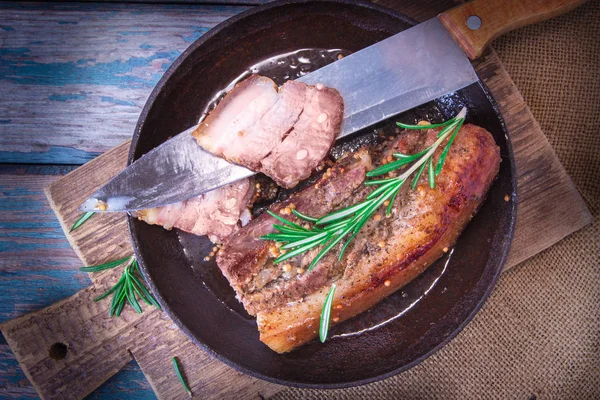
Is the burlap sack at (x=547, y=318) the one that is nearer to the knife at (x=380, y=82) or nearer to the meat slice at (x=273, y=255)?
the knife at (x=380, y=82)

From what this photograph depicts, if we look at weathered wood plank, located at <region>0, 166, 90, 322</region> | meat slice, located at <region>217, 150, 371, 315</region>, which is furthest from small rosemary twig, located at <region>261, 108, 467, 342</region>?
weathered wood plank, located at <region>0, 166, 90, 322</region>

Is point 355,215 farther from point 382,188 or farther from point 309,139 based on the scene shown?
point 309,139

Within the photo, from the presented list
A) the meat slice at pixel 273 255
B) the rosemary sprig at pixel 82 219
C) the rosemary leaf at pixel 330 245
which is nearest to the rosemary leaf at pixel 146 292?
the rosemary sprig at pixel 82 219

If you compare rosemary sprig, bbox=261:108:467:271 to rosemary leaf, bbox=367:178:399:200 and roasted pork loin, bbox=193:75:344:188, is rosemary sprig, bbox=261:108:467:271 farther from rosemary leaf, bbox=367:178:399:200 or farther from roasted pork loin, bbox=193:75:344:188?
roasted pork loin, bbox=193:75:344:188

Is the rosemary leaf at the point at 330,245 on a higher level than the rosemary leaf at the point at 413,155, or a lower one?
lower

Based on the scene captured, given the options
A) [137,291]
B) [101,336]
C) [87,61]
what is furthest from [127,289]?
[87,61]

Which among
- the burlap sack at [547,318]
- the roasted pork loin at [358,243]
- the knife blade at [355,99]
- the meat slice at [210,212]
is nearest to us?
the roasted pork loin at [358,243]

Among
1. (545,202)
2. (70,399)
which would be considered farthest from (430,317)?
(70,399)
